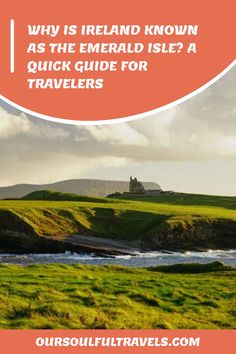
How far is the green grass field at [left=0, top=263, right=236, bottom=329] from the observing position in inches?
957

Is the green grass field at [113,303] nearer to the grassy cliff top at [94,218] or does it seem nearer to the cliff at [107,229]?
the cliff at [107,229]

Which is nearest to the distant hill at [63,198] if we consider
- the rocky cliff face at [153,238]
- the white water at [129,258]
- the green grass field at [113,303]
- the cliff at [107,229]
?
the cliff at [107,229]

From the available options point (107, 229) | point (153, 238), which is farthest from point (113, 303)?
point (107, 229)

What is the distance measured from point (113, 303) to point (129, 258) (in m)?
52.2

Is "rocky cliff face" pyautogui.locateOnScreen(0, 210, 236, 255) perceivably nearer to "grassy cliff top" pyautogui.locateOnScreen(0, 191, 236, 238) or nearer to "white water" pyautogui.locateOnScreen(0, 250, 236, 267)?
"grassy cliff top" pyautogui.locateOnScreen(0, 191, 236, 238)

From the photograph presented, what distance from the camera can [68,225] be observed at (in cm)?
10131

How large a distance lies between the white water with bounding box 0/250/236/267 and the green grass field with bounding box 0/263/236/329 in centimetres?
3160

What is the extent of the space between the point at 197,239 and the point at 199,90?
81.1 metres

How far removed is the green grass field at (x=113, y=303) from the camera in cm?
2430

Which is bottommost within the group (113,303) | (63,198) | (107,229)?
(107,229)

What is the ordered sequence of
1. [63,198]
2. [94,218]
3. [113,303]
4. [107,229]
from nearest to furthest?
[113,303] → [107,229] → [94,218] → [63,198]

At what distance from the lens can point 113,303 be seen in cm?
2903

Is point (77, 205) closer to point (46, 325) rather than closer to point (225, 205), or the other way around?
point (225, 205)

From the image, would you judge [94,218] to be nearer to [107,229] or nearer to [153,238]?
[107,229]
